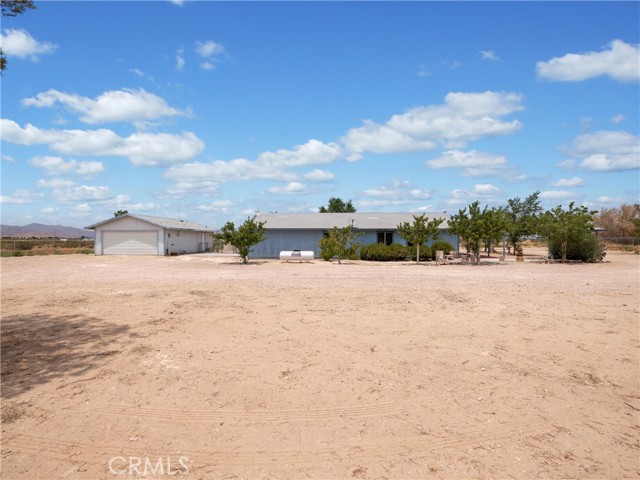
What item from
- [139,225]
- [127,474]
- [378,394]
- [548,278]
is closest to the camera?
[127,474]

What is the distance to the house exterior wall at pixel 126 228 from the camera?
36750 millimetres

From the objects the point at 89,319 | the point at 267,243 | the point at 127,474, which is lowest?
the point at 127,474

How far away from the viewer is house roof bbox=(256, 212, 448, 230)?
34344 millimetres

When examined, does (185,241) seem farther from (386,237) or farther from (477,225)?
(477,225)

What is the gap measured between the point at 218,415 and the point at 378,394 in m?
2.09

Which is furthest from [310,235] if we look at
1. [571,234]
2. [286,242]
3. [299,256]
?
[571,234]

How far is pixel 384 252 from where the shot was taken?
31.4m

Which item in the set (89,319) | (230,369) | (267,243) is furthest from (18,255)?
(230,369)

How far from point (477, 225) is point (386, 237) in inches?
367

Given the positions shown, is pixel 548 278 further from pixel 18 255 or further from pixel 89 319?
pixel 18 255

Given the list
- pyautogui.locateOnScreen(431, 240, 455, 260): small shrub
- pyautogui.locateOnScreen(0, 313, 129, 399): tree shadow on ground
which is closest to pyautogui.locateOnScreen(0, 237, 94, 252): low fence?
pyautogui.locateOnScreen(431, 240, 455, 260): small shrub

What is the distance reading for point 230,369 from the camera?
6469 millimetres

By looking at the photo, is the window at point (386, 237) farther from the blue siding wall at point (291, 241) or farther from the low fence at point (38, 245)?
the low fence at point (38, 245)

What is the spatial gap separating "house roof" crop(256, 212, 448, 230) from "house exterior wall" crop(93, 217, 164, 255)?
341 inches
